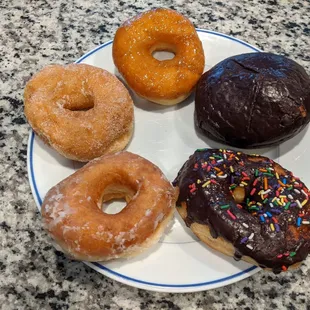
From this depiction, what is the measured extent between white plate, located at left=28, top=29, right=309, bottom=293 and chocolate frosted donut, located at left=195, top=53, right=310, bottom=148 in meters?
0.09

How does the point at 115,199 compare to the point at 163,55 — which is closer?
the point at 115,199

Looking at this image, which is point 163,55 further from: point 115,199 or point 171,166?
point 115,199

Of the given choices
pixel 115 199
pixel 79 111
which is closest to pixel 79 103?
pixel 79 111

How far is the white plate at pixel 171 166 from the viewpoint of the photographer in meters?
1.11

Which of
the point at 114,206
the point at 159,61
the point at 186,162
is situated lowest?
the point at 114,206

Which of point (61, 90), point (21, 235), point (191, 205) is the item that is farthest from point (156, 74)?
point (21, 235)

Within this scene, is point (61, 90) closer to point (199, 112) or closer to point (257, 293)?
point (199, 112)

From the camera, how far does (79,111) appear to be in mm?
1330

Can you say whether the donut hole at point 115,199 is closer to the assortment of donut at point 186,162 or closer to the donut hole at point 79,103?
the assortment of donut at point 186,162

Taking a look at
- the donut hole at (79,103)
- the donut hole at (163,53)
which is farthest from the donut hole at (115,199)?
the donut hole at (163,53)

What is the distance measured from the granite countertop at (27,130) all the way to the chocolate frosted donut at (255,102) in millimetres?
382

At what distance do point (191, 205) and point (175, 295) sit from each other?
244mm

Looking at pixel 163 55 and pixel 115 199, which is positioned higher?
pixel 163 55

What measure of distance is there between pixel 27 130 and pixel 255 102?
0.73 metres
